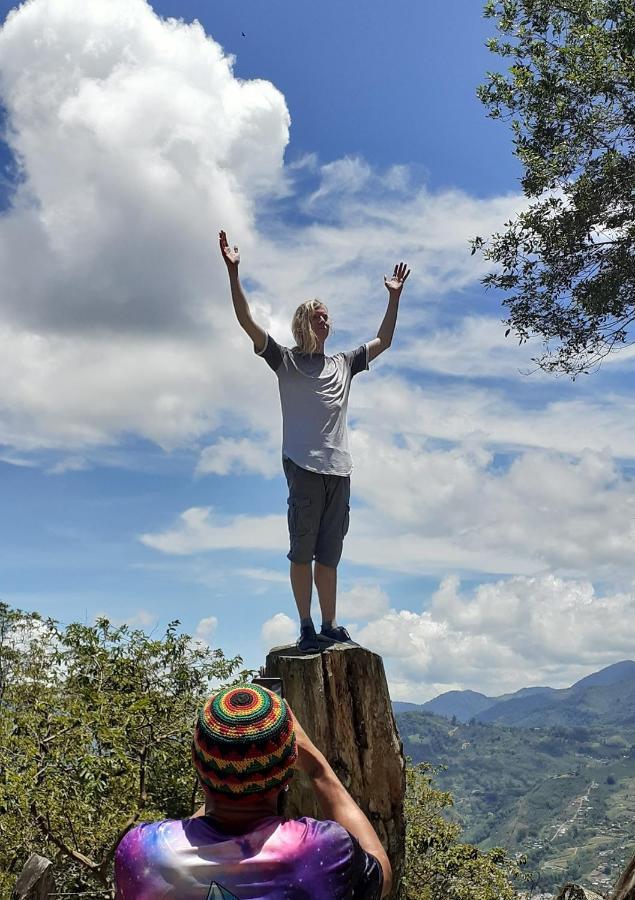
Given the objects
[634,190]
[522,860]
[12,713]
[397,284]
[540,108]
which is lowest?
[522,860]

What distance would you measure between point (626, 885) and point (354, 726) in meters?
2.41

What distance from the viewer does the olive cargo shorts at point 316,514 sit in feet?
19.6

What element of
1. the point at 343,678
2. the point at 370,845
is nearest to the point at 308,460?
the point at 343,678

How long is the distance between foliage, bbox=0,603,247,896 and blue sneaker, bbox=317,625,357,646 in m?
4.83

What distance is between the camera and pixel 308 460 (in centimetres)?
598

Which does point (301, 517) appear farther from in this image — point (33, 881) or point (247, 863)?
point (247, 863)

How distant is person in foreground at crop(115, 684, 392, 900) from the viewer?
207 cm

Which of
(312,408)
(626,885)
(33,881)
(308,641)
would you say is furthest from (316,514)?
(626,885)

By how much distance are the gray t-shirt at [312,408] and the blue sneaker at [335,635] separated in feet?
3.68

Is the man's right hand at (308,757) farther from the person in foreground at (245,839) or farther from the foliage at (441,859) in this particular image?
the foliage at (441,859)

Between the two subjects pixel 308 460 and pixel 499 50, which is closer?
pixel 308 460

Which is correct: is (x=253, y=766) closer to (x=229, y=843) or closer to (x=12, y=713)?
(x=229, y=843)

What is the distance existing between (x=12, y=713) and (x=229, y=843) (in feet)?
36.6

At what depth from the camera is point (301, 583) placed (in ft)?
19.7
